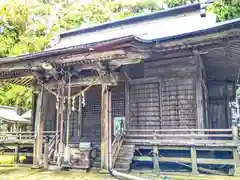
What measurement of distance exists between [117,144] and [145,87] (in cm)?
263

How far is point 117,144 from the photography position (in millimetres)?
8219

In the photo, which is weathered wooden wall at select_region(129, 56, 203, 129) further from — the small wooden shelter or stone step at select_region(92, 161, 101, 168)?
the small wooden shelter

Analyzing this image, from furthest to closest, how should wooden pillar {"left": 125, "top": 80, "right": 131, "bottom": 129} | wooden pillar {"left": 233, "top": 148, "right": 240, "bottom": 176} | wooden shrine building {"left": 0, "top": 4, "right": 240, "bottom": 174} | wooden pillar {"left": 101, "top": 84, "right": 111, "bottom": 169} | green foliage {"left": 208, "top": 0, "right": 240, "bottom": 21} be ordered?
wooden pillar {"left": 125, "top": 80, "right": 131, "bottom": 129} < wooden pillar {"left": 101, "top": 84, "right": 111, "bottom": 169} < wooden shrine building {"left": 0, "top": 4, "right": 240, "bottom": 174} < wooden pillar {"left": 233, "top": 148, "right": 240, "bottom": 176} < green foliage {"left": 208, "top": 0, "right": 240, "bottom": 21}

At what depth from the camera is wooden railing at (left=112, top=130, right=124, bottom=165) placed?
7.88m

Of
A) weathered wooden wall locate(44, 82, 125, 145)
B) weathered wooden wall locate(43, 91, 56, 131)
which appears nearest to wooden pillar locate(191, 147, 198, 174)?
weathered wooden wall locate(44, 82, 125, 145)

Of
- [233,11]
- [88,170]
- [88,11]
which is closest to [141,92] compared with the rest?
[88,170]

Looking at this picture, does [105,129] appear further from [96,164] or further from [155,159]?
[155,159]

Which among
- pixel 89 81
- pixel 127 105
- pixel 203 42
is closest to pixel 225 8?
pixel 203 42

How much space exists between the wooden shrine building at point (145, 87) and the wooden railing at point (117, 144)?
32 mm

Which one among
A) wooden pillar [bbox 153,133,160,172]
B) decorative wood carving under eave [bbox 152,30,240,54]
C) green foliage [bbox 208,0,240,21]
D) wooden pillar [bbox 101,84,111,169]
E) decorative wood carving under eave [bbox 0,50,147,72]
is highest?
green foliage [bbox 208,0,240,21]

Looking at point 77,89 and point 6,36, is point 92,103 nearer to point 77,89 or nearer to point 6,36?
point 77,89

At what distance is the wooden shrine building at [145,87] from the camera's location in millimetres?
7176

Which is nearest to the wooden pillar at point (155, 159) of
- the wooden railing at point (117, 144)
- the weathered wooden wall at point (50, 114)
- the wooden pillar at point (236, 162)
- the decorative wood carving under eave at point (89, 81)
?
the wooden railing at point (117, 144)

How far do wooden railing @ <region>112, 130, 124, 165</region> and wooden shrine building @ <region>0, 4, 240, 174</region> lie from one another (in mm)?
32
